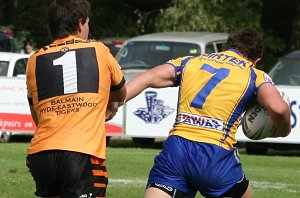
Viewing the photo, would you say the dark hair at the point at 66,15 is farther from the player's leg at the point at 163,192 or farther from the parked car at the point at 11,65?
the parked car at the point at 11,65

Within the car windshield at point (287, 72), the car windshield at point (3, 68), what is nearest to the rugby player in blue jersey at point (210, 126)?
the car windshield at point (287, 72)

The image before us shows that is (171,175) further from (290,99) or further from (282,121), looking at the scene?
(290,99)

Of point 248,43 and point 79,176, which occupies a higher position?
point 248,43

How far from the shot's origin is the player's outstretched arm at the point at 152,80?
6520 millimetres

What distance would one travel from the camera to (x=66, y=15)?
5883 mm

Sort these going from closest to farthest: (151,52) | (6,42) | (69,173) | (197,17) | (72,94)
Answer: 1. (69,173)
2. (72,94)
3. (151,52)
4. (6,42)
5. (197,17)

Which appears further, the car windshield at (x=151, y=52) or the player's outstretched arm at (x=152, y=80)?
the car windshield at (x=151, y=52)

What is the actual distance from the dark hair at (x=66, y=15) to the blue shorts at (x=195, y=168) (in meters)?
1.05

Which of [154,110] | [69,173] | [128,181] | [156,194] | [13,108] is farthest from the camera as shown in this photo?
[13,108]

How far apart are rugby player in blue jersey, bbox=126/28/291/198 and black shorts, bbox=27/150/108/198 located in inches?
20.0

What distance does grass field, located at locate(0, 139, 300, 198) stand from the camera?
36.6 feet

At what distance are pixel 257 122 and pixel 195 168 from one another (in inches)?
23.1

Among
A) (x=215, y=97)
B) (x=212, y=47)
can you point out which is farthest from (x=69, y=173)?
(x=212, y=47)

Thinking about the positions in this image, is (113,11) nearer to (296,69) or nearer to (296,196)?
(296,69)
